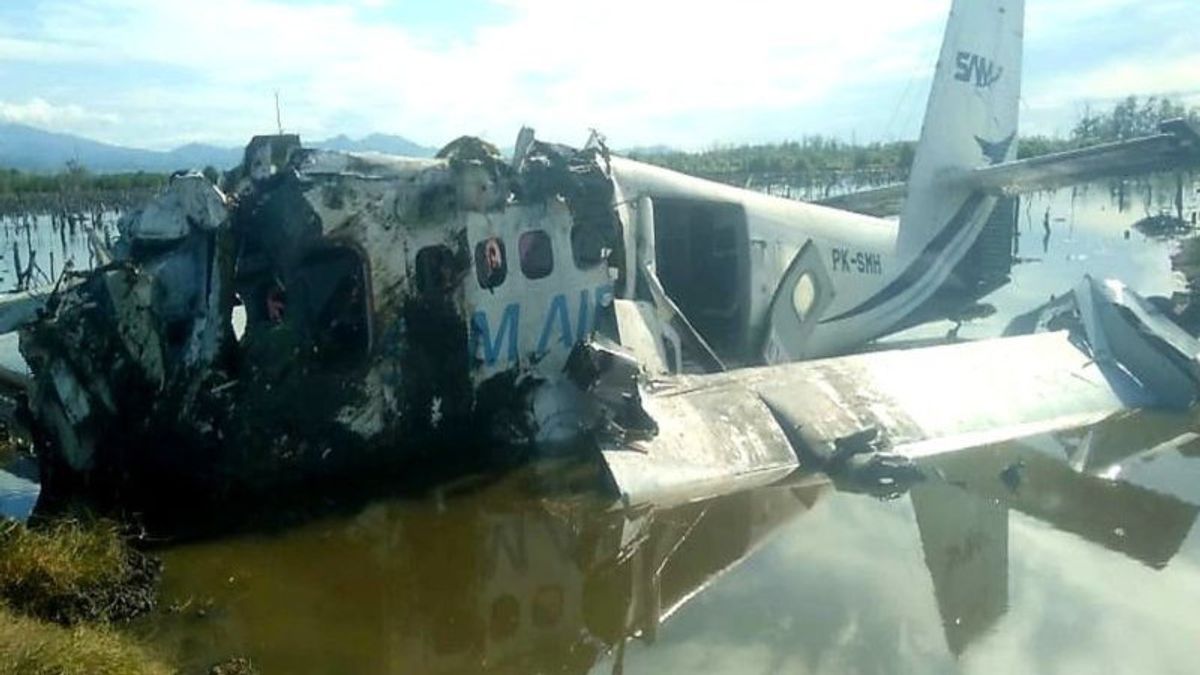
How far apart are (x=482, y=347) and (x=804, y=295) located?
4.80 meters

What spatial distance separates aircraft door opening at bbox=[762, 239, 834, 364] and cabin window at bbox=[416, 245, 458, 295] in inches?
175

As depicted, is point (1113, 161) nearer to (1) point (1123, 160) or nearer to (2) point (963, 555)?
(1) point (1123, 160)

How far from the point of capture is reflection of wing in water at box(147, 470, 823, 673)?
261 inches

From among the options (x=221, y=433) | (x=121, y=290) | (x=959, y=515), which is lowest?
(x=959, y=515)

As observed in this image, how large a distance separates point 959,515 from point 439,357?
4535mm

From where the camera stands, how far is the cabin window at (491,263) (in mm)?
9797

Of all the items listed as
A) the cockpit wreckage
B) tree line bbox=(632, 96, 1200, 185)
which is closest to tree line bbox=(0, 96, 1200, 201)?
tree line bbox=(632, 96, 1200, 185)

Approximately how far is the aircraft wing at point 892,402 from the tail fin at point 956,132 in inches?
113

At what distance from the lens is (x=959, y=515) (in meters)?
9.24

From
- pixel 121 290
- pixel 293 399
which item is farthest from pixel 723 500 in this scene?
pixel 121 290

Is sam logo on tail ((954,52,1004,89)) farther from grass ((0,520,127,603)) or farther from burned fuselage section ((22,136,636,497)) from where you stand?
grass ((0,520,127,603))

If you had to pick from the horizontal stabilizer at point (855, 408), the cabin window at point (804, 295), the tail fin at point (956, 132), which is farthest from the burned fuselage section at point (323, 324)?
the tail fin at point (956, 132)

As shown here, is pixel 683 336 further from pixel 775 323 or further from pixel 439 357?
pixel 439 357

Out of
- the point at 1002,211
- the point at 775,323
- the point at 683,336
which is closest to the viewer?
the point at 683,336
